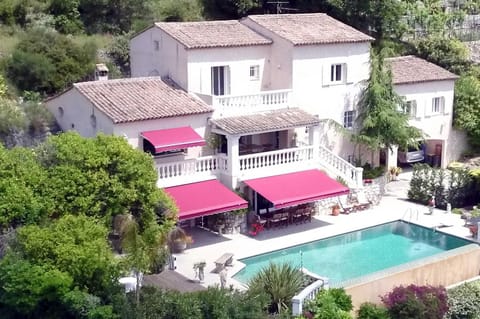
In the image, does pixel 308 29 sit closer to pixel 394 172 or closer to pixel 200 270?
pixel 394 172

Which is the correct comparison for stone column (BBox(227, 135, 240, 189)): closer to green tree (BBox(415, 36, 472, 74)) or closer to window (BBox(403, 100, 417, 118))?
window (BBox(403, 100, 417, 118))

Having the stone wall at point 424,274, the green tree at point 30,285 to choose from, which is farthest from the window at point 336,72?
the green tree at point 30,285

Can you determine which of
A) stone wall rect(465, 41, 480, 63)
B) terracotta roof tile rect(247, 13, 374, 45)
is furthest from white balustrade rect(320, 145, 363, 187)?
stone wall rect(465, 41, 480, 63)

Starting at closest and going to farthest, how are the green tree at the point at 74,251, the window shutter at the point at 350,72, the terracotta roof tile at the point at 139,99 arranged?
the green tree at the point at 74,251
the terracotta roof tile at the point at 139,99
the window shutter at the point at 350,72

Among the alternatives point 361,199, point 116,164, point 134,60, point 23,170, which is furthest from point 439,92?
point 23,170

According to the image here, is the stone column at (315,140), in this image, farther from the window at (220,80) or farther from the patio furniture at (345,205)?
the window at (220,80)

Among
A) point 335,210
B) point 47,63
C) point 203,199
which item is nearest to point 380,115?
point 335,210
